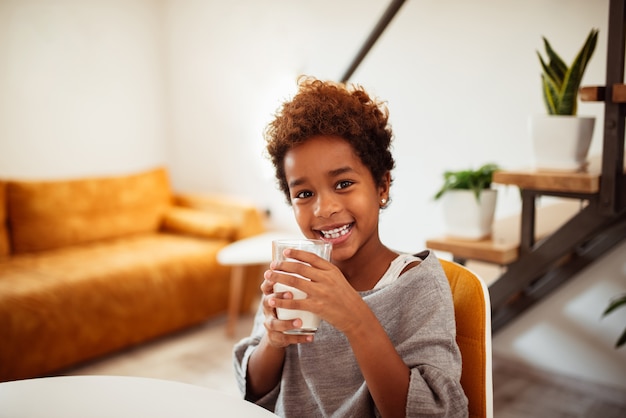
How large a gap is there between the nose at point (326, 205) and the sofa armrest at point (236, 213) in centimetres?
246

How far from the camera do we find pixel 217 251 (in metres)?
3.29

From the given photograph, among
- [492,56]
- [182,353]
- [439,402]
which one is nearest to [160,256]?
[182,353]

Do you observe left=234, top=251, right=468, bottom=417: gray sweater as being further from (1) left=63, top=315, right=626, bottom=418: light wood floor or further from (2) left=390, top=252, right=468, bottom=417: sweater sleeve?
(1) left=63, top=315, right=626, bottom=418: light wood floor

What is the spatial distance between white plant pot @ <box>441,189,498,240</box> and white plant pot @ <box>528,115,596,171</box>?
0.65ft

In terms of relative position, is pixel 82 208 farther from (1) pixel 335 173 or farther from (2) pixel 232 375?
(1) pixel 335 173

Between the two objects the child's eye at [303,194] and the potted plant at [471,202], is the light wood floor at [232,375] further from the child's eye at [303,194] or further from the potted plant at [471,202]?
the child's eye at [303,194]

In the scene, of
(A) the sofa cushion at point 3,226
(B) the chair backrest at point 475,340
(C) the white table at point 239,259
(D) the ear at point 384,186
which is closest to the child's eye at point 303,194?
A: (D) the ear at point 384,186

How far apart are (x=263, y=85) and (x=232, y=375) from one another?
189 cm

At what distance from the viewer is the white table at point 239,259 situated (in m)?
2.85

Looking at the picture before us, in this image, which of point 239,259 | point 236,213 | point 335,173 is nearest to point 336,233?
point 335,173

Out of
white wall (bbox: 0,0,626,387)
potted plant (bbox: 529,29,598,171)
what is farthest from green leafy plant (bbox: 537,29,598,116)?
white wall (bbox: 0,0,626,387)

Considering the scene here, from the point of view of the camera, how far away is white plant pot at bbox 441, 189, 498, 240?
185cm

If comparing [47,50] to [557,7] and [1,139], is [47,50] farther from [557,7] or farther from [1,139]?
[557,7]

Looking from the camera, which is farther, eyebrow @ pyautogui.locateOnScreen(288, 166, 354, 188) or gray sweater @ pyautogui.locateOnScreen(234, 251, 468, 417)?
eyebrow @ pyautogui.locateOnScreen(288, 166, 354, 188)
